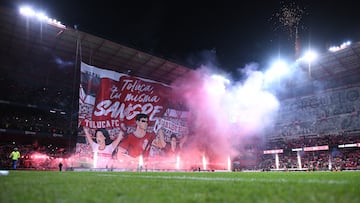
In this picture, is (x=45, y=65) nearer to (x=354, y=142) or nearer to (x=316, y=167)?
(x=316, y=167)

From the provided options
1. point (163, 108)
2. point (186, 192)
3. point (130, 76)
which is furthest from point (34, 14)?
point (186, 192)

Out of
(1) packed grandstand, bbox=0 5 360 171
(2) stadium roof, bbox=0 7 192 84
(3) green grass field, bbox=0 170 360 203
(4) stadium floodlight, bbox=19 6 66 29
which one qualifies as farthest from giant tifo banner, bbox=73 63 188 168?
(3) green grass field, bbox=0 170 360 203

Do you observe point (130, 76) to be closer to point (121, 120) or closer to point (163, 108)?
point (163, 108)

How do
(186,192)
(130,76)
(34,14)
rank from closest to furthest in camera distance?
(186,192), (34,14), (130,76)

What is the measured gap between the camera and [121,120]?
3091 cm

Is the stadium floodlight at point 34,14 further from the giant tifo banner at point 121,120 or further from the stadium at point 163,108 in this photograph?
the giant tifo banner at point 121,120

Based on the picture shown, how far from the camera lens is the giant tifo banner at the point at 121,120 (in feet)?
92.0

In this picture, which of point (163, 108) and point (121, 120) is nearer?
point (121, 120)

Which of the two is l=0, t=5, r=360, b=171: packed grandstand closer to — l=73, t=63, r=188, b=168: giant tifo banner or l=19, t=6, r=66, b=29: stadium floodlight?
l=73, t=63, r=188, b=168: giant tifo banner

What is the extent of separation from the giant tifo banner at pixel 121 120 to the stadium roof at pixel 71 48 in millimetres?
2443

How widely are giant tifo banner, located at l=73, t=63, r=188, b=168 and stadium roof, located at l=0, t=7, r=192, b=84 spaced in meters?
2.44

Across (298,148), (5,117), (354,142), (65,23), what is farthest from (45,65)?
(354,142)

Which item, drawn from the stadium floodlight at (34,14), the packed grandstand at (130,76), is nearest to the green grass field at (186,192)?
the stadium floodlight at (34,14)

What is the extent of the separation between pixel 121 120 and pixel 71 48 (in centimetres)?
919
